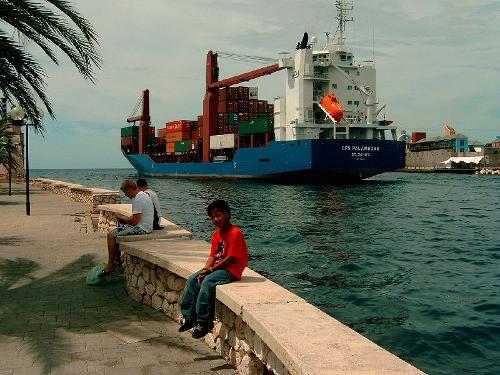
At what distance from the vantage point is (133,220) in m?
6.76

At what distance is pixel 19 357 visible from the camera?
167 inches

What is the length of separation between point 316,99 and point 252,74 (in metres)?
6.63

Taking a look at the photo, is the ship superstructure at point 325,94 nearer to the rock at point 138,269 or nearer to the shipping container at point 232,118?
the shipping container at point 232,118

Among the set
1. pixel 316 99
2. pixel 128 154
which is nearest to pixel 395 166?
pixel 316 99

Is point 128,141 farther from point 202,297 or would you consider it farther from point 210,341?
point 202,297

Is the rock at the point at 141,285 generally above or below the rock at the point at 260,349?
below

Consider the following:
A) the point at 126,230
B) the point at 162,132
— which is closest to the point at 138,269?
the point at 126,230

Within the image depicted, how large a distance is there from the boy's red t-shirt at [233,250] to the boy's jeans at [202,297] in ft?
0.24

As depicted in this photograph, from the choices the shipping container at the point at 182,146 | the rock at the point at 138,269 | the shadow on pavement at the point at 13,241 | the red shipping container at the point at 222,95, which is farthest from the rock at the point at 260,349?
the shipping container at the point at 182,146

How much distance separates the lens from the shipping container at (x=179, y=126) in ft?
208

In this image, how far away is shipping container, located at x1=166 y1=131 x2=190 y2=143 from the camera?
208 ft

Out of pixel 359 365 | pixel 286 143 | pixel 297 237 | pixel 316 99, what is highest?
pixel 316 99

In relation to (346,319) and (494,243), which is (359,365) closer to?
(346,319)

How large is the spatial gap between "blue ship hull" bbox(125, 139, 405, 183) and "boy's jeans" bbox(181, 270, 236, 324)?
109 feet
